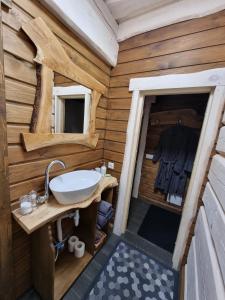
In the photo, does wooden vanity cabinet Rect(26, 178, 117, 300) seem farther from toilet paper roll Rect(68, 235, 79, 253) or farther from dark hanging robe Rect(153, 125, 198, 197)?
dark hanging robe Rect(153, 125, 198, 197)

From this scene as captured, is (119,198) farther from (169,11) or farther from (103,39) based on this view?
(169,11)

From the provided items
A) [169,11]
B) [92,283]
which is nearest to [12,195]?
[92,283]

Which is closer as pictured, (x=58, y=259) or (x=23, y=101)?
(x=23, y=101)

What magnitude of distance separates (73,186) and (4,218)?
523mm

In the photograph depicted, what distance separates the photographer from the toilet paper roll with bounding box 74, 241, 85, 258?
4.98ft

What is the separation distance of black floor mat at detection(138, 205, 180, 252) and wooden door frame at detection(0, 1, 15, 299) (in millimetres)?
1526

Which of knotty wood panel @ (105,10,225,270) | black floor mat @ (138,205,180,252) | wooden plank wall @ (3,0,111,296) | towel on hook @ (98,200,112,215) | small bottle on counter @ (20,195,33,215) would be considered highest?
knotty wood panel @ (105,10,225,270)

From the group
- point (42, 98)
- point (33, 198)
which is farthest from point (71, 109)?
point (33, 198)

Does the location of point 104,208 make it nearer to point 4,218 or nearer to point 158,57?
point 4,218

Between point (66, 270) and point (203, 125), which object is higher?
point (203, 125)

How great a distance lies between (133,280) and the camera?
4.59ft

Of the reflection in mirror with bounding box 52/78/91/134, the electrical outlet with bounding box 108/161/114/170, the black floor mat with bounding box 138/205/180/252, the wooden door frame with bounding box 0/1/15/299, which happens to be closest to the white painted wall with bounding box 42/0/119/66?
the reflection in mirror with bounding box 52/78/91/134

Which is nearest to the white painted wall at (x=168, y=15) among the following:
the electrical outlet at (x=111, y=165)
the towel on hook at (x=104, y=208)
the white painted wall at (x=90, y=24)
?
the white painted wall at (x=90, y=24)

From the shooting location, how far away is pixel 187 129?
2.41m
